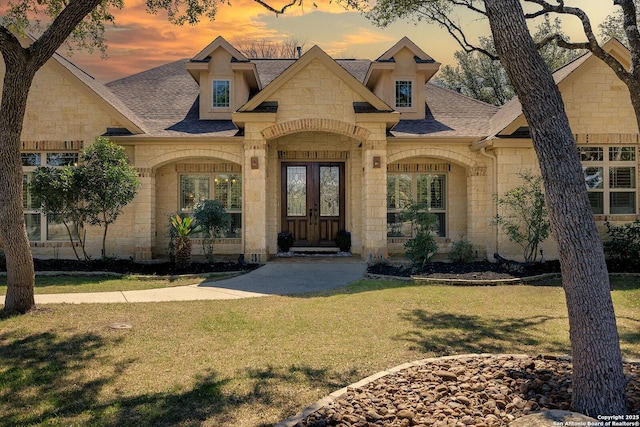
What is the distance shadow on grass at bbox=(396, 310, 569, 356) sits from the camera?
Result: 5.37m

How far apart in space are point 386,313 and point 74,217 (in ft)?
29.1

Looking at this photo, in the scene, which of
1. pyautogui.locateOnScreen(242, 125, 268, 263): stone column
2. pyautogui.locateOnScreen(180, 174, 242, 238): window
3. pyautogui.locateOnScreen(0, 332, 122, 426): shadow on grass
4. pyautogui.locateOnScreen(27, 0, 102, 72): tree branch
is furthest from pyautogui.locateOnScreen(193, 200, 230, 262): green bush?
pyautogui.locateOnScreen(0, 332, 122, 426): shadow on grass

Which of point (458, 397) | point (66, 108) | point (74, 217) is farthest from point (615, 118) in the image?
point (66, 108)

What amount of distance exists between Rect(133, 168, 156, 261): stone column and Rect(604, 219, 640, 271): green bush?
511 inches

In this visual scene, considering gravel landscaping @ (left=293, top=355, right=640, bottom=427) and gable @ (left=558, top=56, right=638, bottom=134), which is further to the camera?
gable @ (left=558, top=56, right=638, bottom=134)

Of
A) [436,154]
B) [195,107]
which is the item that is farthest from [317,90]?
[195,107]

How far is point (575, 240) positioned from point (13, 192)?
7650mm

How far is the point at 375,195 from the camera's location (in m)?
12.7

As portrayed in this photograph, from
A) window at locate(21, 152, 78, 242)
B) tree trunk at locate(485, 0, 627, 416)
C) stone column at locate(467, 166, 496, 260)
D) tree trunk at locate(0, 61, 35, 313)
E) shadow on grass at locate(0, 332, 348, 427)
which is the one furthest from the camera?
stone column at locate(467, 166, 496, 260)

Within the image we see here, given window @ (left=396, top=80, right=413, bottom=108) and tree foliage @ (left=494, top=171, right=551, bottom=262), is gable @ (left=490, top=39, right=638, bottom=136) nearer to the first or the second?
tree foliage @ (left=494, top=171, right=551, bottom=262)

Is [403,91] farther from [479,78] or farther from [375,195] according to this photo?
[479,78]

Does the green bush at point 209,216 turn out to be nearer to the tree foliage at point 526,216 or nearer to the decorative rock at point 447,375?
the tree foliage at point 526,216

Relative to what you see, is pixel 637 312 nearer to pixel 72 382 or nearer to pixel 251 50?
pixel 72 382

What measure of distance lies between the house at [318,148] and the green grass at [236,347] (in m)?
5.07
